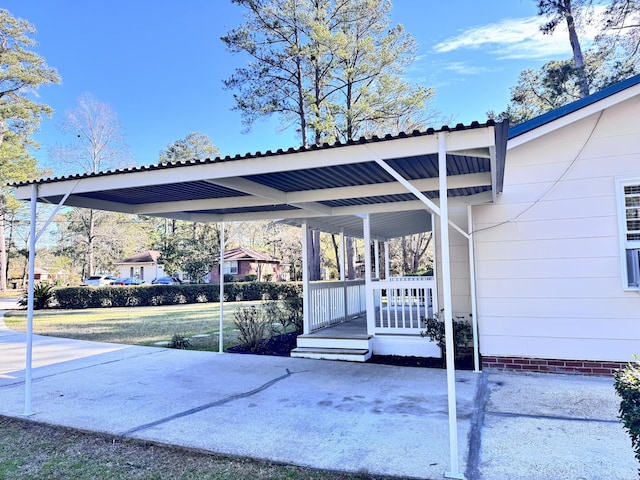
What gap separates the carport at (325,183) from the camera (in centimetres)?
343

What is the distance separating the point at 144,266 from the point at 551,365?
139 ft

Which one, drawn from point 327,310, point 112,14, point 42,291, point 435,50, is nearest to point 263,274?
point 42,291

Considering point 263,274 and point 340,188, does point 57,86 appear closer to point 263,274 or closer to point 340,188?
point 263,274

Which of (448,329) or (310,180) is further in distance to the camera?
(310,180)

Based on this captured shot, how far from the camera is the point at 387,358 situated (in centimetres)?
723

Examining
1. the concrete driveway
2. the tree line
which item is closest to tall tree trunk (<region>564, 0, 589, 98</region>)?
the tree line

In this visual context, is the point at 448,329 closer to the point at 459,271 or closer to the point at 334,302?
the point at 459,271

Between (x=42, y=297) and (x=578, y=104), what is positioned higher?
(x=578, y=104)

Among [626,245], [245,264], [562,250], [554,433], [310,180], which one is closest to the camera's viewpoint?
[554,433]

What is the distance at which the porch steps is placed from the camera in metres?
7.13

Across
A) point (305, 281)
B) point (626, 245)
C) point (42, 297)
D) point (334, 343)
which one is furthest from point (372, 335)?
point (42, 297)

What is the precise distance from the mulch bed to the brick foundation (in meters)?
0.43

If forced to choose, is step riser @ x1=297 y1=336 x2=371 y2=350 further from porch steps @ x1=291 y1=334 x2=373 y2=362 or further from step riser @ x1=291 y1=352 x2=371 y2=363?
step riser @ x1=291 y1=352 x2=371 y2=363

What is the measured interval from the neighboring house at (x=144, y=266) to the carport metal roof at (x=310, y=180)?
3715 cm
